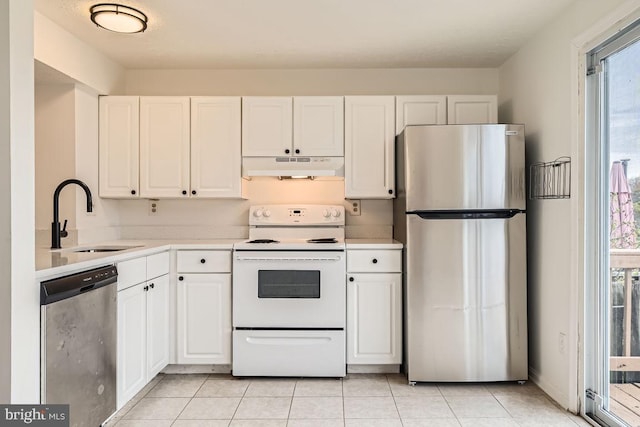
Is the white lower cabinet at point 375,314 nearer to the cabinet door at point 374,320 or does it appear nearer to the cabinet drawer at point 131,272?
the cabinet door at point 374,320

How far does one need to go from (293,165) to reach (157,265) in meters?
1.18

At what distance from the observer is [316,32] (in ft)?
9.11

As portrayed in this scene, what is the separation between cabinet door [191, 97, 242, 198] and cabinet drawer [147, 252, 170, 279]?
666mm

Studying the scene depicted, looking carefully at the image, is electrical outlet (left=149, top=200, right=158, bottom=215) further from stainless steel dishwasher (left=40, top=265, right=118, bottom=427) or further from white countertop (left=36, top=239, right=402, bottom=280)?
stainless steel dishwasher (left=40, top=265, right=118, bottom=427)

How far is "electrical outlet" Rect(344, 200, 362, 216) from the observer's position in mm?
3512

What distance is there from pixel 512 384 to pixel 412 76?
2.39 metres

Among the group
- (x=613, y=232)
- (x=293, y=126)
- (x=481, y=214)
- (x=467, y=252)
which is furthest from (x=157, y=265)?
(x=613, y=232)

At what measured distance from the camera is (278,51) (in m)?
3.11

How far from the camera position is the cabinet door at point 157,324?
262 cm

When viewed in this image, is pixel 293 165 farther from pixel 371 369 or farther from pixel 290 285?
pixel 371 369

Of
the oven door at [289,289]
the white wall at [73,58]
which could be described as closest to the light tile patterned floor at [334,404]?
the oven door at [289,289]

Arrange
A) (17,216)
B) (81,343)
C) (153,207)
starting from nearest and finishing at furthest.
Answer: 1. (17,216)
2. (81,343)
3. (153,207)

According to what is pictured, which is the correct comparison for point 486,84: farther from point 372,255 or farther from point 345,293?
point 345,293

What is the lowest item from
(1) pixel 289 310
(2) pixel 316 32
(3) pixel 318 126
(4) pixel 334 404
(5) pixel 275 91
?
(4) pixel 334 404
